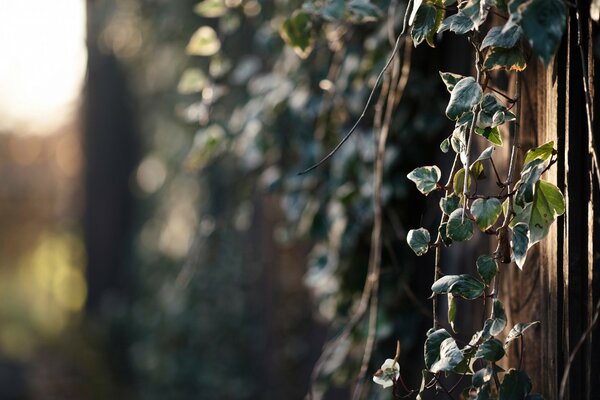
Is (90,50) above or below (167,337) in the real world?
above

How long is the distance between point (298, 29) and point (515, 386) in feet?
2.55

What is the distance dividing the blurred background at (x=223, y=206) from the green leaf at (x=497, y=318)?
0.42 metres

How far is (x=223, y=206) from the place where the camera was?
3.89 metres

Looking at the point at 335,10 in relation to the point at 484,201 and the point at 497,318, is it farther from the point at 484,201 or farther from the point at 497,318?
the point at 497,318

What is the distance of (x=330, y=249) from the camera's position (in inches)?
72.6

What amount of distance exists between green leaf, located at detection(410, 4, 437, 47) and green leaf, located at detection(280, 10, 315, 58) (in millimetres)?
456

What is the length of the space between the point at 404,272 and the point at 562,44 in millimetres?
887

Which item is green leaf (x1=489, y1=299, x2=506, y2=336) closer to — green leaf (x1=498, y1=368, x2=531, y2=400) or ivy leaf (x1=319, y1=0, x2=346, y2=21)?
green leaf (x1=498, y1=368, x2=531, y2=400)

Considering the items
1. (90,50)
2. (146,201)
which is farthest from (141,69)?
(90,50)

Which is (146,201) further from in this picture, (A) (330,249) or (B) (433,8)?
(B) (433,8)

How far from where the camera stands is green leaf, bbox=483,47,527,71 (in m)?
0.93

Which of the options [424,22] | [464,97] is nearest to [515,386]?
[464,97]

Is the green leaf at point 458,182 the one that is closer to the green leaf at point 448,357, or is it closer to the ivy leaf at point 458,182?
the ivy leaf at point 458,182

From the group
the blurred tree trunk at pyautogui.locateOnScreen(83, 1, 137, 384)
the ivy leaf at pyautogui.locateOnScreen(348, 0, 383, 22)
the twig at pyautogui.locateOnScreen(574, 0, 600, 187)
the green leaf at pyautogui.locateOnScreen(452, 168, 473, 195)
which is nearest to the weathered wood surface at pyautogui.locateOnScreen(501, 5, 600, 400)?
the twig at pyautogui.locateOnScreen(574, 0, 600, 187)
